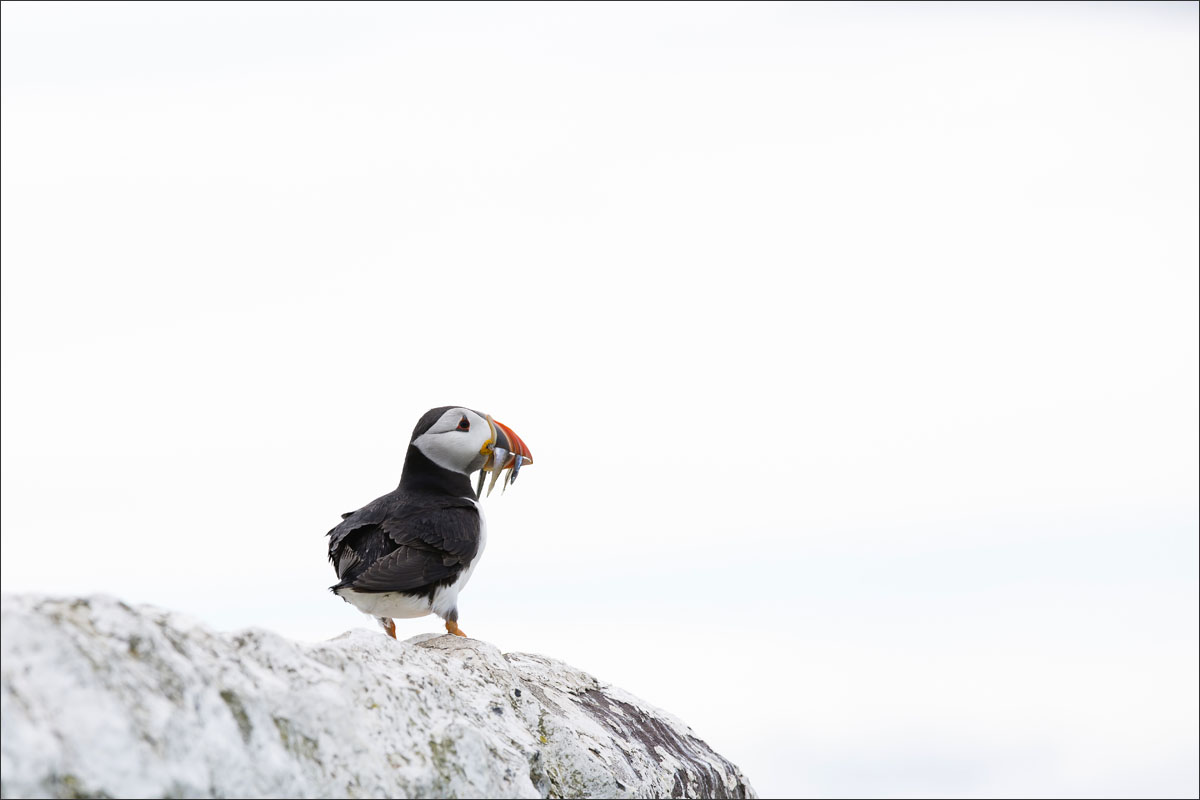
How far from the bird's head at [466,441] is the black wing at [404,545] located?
0.46m

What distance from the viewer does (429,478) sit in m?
10.1

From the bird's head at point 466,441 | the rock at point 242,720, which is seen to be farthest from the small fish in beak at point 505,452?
the rock at point 242,720

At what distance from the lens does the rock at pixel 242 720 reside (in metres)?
4.12

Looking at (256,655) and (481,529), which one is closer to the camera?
(256,655)

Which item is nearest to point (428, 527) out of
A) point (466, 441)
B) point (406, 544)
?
point (406, 544)

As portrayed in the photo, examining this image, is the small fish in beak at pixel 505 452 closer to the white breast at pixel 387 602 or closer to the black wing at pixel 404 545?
the black wing at pixel 404 545

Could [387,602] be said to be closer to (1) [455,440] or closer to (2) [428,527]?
(2) [428,527]

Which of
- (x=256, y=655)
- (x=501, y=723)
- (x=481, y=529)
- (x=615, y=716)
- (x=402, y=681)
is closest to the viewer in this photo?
(x=256, y=655)

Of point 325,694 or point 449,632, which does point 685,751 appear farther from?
point 325,694

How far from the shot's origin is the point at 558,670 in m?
8.48

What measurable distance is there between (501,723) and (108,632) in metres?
2.60

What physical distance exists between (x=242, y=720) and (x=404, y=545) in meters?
4.30

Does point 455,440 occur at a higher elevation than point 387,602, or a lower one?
higher

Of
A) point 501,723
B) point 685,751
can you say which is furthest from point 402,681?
point 685,751
